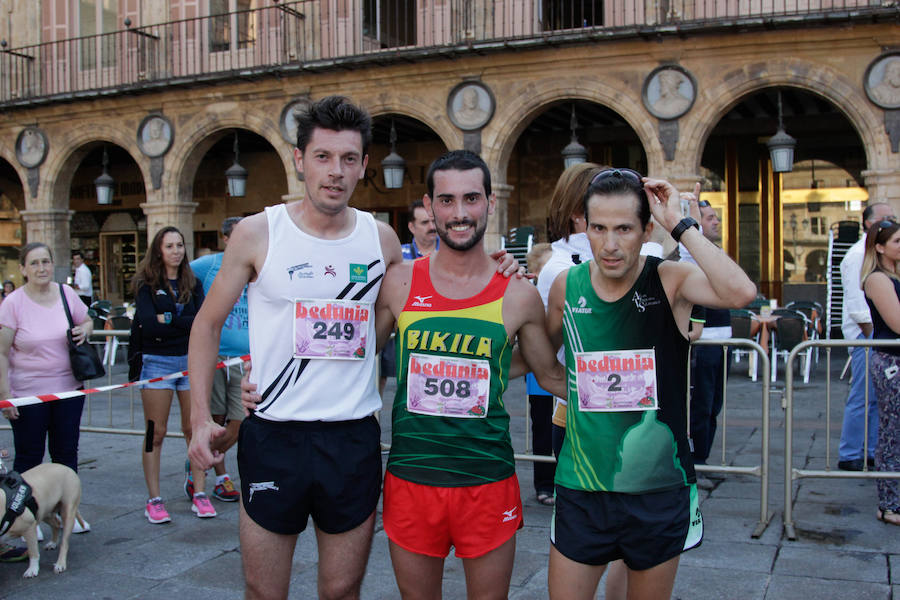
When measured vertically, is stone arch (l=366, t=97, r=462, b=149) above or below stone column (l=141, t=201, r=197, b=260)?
above

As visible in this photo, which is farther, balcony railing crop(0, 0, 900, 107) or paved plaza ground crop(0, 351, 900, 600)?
balcony railing crop(0, 0, 900, 107)

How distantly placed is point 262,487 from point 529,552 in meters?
2.13

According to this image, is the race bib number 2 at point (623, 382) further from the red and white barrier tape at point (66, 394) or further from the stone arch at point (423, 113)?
the stone arch at point (423, 113)

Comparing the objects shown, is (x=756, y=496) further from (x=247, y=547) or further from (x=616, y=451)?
(x=247, y=547)

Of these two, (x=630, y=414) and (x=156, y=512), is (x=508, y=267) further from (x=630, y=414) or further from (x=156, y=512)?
(x=156, y=512)

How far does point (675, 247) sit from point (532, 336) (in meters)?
1.80

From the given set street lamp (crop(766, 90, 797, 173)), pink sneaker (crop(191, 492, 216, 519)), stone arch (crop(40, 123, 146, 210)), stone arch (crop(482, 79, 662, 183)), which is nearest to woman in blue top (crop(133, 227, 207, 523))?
pink sneaker (crop(191, 492, 216, 519))

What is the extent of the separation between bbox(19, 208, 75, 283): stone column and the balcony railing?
2.39 meters

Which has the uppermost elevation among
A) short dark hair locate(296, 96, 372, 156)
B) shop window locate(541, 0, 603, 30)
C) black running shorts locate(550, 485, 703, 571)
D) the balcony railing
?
shop window locate(541, 0, 603, 30)

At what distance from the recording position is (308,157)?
2.70 m

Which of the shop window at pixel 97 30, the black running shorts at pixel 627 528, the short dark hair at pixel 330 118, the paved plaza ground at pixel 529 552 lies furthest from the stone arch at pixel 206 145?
the black running shorts at pixel 627 528

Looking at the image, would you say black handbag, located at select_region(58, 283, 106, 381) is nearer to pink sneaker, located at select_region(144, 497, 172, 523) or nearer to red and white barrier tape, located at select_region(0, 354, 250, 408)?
red and white barrier tape, located at select_region(0, 354, 250, 408)

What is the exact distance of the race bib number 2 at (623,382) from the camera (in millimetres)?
2451

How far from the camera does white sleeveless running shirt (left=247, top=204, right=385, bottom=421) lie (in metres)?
2.64
